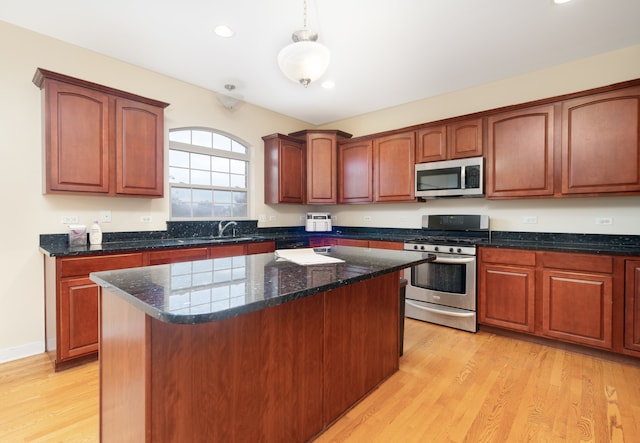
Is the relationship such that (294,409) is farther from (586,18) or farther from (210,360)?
(586,18)

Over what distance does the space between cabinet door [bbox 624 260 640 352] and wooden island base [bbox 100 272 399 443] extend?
219cm

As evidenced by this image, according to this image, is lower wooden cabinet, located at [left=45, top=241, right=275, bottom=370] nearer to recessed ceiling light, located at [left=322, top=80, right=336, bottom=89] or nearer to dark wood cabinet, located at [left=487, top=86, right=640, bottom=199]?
recessed ceiling light, located at [left=322, top=80, right=336, bottom=89]

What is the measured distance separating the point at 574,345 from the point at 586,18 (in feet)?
8.82

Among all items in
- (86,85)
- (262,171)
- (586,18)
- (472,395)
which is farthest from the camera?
(262,171)

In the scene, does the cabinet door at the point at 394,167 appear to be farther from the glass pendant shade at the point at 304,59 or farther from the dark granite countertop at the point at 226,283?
the glass pendant shade at the point at 304,59

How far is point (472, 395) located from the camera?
204 cm

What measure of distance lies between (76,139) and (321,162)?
2.86 metres

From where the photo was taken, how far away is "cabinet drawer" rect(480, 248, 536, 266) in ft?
9.42

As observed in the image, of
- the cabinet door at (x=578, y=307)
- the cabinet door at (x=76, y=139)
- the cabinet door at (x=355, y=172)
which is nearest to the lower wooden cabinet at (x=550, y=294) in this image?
the cabinet door at (x=578, y=307)

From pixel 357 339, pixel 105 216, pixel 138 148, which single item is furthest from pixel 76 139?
pixel 357 339

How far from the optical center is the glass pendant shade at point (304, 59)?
1.75 meters

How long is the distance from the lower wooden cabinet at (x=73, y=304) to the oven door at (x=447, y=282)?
2857mm

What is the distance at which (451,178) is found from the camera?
11.7 feet

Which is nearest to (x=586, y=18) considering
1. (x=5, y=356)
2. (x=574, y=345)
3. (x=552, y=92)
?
(x=552, y=92)
